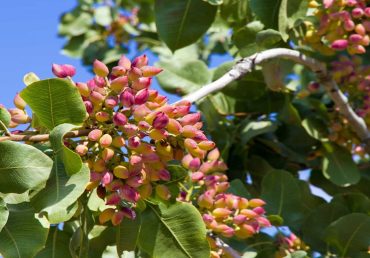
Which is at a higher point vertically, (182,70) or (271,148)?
(182,70)

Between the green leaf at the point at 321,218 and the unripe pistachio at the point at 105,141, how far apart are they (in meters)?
0.81

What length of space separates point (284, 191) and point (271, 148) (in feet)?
1.61

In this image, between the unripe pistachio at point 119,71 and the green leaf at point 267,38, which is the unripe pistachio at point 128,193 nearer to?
the unripe pistachio at point 119,71

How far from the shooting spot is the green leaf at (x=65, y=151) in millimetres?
1118

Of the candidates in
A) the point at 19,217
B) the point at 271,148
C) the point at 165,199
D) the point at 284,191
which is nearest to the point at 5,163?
the point at 19,217

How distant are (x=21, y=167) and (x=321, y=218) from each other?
930mm

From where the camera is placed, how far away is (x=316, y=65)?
6.18ft

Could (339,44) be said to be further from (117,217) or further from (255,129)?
(117,217)

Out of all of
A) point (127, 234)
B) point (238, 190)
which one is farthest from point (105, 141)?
point (238, 190)

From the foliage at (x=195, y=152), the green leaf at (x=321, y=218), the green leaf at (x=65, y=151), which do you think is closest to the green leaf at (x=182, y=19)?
the foliage at (x=195, y=152)

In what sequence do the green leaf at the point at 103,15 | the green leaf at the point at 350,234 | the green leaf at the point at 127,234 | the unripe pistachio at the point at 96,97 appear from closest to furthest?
1. the unripe pistachio at the point at 96,97
2. the green leaf at the point at 127,234
3. the green leaf at the point at 350,234
4. the green leaf at the point at 103,15

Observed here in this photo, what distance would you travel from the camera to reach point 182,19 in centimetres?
187

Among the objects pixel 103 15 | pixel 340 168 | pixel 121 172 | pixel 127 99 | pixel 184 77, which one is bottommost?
pixel 340 168

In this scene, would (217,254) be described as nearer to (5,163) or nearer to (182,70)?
(5,163)
